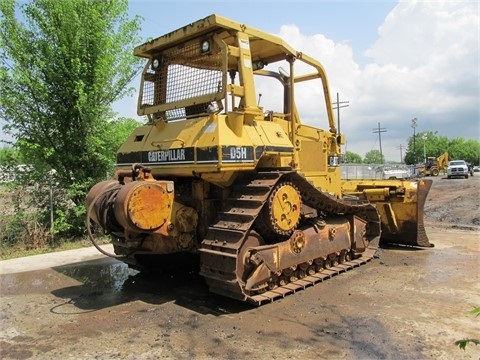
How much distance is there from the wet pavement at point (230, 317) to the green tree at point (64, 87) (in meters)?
3.64

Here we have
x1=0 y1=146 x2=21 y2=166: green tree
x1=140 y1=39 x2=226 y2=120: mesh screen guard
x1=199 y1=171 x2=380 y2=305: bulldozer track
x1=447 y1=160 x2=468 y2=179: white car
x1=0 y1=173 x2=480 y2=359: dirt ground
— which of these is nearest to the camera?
x1=0 y1=173 x2=480 y2=359: dirt ground

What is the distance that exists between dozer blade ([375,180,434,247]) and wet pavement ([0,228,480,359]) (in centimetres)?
135

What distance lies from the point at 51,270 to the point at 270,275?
Answer: 166 inches

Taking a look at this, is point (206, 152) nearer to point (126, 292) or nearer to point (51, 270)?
point (126, 292)

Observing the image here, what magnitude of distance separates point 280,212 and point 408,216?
423cm

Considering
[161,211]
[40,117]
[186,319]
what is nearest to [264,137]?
[161,211]

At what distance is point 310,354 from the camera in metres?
4.06

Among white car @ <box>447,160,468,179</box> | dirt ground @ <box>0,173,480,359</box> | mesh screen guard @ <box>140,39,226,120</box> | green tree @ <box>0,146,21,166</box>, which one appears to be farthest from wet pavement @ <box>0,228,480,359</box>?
white car @ <box>447,160,468,179</box>

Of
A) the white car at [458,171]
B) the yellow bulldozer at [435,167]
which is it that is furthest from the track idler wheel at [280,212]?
the yellow bulldozer at [435,167]

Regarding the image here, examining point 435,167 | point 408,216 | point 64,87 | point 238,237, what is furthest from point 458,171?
point 238,237

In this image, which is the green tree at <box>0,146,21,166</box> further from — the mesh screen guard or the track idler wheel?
the track idler wheel

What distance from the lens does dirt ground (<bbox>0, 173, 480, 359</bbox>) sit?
4203 millimetres

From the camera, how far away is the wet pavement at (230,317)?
4.21m

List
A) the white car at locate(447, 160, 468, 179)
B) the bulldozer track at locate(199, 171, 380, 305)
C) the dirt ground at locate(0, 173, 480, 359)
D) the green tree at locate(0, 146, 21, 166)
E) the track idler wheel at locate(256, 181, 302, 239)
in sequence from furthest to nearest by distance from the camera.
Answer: the white car at locate(447, 160, 468, 179) < the green tree at locate(0, 146, 21, 166) < the track idler wheel at locate(256, 181, 302, 239) < the bulldozer track at locate(199, 171, 380, 305) < the dirt ground at locate(0, 173, 480, 359)
